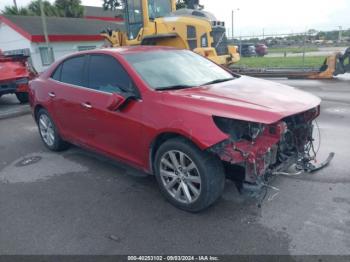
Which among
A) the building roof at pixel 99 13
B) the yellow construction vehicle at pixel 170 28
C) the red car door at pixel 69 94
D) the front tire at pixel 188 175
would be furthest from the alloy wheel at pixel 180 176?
the building roof at pixel 99 13

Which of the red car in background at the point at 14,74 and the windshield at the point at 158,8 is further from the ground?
the windshield at the point at 158,8

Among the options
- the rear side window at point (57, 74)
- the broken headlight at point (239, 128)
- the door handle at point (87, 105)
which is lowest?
the broken headlight at point (239, 128)

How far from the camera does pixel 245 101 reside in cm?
319

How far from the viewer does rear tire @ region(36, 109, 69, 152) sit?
539 centimetres

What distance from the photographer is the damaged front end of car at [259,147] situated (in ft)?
9.87

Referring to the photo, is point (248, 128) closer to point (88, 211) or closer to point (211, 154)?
point (211, 154)

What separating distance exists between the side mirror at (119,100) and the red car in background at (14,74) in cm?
719

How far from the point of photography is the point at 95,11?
44.4 meters

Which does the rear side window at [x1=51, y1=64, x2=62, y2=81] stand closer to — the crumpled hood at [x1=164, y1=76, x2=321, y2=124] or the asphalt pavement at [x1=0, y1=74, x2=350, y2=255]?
the asphalt pavement at [x1=0, y1=74, x2=350, y2=255]

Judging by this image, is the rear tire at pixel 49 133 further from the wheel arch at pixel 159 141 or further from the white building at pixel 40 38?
the white building at pixel 40 38

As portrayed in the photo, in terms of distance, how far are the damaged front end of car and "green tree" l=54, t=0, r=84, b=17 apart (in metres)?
36.7

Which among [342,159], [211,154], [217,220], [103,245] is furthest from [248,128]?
[342,159]

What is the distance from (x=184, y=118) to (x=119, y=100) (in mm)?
910

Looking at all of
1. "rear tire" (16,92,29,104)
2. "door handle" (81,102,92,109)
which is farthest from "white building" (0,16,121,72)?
"door handle" (81,102,92,109)
